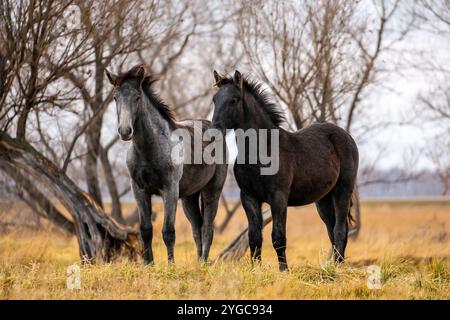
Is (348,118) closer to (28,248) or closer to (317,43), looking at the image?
(317,43)

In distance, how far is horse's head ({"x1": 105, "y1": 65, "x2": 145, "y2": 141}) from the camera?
282 inches

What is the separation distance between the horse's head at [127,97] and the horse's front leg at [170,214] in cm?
98

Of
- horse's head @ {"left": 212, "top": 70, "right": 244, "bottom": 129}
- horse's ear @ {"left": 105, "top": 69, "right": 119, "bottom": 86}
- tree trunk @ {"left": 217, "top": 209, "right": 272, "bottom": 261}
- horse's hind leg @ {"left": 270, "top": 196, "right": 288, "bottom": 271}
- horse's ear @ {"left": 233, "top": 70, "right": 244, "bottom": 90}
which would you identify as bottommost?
tree trunk @ {"left": 217, "top": 209, "right": 272, "bottom": 261}

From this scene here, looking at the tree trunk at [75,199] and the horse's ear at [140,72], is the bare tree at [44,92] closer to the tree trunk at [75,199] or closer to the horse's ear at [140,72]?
the tree trunk at [75,199]

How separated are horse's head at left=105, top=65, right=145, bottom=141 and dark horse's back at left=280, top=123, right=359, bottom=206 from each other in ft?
6.14

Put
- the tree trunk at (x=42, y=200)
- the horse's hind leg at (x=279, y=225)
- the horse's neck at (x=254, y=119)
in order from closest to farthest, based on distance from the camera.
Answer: the horse's hind leg at (x=279, y=225), the horse's neck at (x=254, y=119), the tree trunk at (x=42, y=200)

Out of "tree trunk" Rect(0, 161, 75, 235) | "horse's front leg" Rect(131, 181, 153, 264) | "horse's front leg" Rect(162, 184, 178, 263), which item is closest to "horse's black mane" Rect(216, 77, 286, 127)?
"horse's front leg" Rect(162, 184, 178, 263)

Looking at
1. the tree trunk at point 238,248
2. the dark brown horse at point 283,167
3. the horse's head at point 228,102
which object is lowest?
the tree trunk at point 238,248

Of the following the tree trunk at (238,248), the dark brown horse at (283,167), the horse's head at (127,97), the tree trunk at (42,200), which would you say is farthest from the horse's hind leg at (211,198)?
the tree trunk at (42,200)

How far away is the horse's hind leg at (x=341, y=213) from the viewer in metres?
8.42

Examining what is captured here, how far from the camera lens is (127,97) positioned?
748 cm

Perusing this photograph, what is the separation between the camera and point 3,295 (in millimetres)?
6113

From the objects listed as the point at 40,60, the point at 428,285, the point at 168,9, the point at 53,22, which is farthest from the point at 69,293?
the point at 168,9

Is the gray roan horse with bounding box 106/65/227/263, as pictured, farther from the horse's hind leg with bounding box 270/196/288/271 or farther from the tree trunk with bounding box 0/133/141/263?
the tree trunk with bounding box 0/133/141/263
